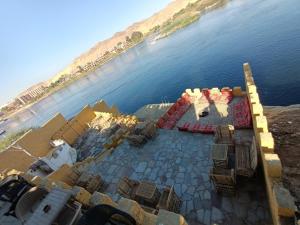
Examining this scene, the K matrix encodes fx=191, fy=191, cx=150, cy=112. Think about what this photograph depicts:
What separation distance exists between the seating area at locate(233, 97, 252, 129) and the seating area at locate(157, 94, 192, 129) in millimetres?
4689

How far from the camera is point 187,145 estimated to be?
12.7 meters

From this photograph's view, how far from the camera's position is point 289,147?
26.9ft

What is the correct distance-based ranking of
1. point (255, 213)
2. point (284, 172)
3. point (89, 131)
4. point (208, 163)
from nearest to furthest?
point (284, 172)
point (255, 213)
point (208, 163)
point (89, 131)

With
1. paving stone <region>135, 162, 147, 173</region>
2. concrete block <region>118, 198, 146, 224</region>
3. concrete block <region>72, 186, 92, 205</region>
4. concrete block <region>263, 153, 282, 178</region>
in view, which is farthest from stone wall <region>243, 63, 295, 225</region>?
paving stone <region>135, 162, 147, 173</region>

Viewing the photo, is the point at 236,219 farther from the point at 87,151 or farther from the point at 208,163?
the point at 87,151

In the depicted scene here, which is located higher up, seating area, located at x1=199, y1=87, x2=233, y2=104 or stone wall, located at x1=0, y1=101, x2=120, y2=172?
stone wall, located at x1=0, y1=101, x2=120, y2=172

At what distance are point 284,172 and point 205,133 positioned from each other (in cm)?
626

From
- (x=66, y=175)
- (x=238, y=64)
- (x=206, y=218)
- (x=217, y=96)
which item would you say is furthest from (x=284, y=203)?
(x=238, y=64)

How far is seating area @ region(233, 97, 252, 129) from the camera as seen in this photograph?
1219 cm

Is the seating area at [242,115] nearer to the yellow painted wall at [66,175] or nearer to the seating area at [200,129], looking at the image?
the seating area at [200,129]

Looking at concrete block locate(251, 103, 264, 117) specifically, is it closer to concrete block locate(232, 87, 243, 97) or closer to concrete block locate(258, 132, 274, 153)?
concrete block locate(258, 132, 274, 153)

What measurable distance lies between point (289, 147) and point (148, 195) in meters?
6.64

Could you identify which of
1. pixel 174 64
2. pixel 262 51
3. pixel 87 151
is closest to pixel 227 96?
pixel 87 151

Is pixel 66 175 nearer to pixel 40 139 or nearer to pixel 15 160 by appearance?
pixel 15 160
